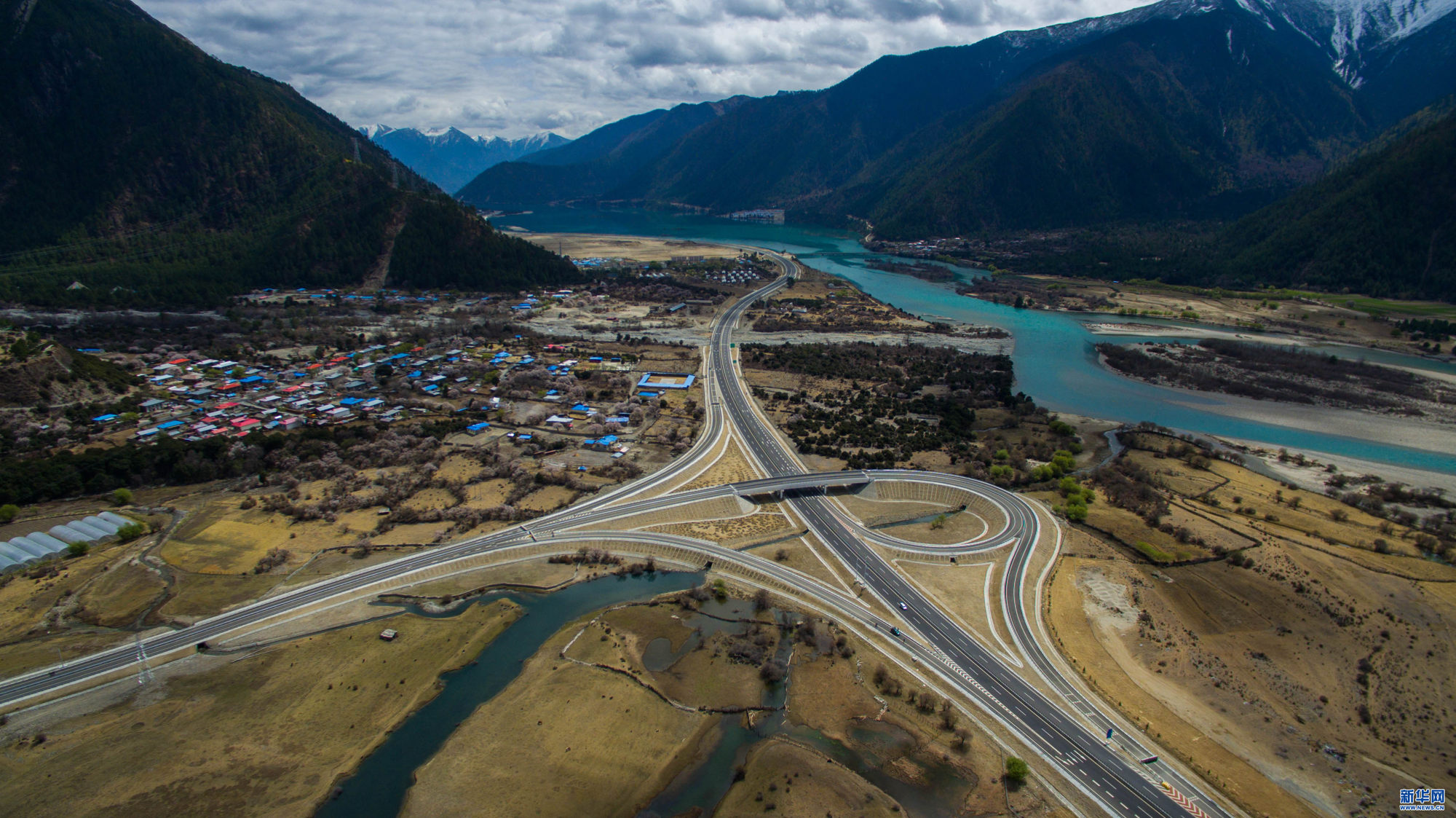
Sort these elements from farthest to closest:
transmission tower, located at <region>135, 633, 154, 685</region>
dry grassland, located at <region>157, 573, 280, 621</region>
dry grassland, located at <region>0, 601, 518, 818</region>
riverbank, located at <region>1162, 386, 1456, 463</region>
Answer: riverbank, located at <region>1162, 386, 1456, 463</region>
dry grassland, located at <region>157, 573, 280, 621</region>
transmission tower, located at <region>135, 633, 154, 685</region>
dry grassland, located at <region>0, 601, 518, 818</region>

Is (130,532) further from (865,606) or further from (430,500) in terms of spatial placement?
(865,606)

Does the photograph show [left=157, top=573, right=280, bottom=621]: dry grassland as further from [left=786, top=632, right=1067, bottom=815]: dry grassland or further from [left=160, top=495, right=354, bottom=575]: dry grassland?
[left=786, top=632, right=1067, bottom=815]: dry grassland

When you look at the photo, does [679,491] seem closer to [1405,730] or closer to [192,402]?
[1405,730]

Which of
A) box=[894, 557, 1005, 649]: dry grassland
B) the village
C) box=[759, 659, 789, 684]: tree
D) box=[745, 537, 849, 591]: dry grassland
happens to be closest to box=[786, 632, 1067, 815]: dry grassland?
box=[759, 659, 789, 684]: tree

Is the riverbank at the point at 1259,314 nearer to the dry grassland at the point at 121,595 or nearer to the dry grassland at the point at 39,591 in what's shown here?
the dry grassland at the point at 121,595

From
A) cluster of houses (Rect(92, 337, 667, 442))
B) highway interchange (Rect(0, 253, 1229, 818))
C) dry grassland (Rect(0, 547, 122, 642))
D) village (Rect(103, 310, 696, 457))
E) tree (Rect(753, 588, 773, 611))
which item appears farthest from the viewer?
village (Rect(103, 310, 696, 457))

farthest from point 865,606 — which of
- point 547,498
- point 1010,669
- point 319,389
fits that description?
point 319,389

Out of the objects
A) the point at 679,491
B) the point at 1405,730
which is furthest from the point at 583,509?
the point at 1405,730
